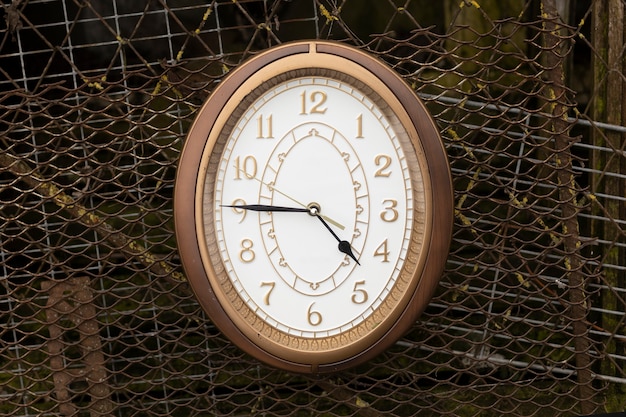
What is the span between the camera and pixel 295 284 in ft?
4.09

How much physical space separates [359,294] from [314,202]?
0.18m

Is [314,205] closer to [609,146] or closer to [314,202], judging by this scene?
[314,202]

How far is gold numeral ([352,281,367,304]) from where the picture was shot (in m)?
1.25

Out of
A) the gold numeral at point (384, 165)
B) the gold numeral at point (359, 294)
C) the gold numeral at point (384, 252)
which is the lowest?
the gold numeral at point (359, 294)

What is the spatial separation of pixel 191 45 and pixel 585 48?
87 cm

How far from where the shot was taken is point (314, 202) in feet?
4.06

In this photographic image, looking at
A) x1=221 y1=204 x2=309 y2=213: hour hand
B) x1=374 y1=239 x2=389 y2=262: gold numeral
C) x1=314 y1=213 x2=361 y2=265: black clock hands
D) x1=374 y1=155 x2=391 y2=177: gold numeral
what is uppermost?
x1=374 y1=155 x2=391 y2=177: gold numeral

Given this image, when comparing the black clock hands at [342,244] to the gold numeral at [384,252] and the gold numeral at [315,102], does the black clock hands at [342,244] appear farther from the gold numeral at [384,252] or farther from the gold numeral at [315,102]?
the gold numeral at [315,102]

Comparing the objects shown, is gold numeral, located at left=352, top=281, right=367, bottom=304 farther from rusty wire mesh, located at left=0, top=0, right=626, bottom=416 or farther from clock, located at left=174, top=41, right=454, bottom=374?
rusty wire mesh, located at left=0, top=0, right=626, bottom=416

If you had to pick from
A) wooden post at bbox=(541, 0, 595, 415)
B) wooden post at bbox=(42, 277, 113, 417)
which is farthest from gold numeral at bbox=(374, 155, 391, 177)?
wooden post at bbox=(42, 277, 113, 417)

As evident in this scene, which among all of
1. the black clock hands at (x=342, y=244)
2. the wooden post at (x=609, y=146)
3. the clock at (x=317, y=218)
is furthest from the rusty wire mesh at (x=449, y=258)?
the black clock hands at (x=342, y=244)

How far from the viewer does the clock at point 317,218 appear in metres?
1.23

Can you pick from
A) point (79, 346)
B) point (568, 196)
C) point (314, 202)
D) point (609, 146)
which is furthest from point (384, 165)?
point (79, 346)

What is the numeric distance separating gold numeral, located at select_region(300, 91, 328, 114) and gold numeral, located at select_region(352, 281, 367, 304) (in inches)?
12.1
